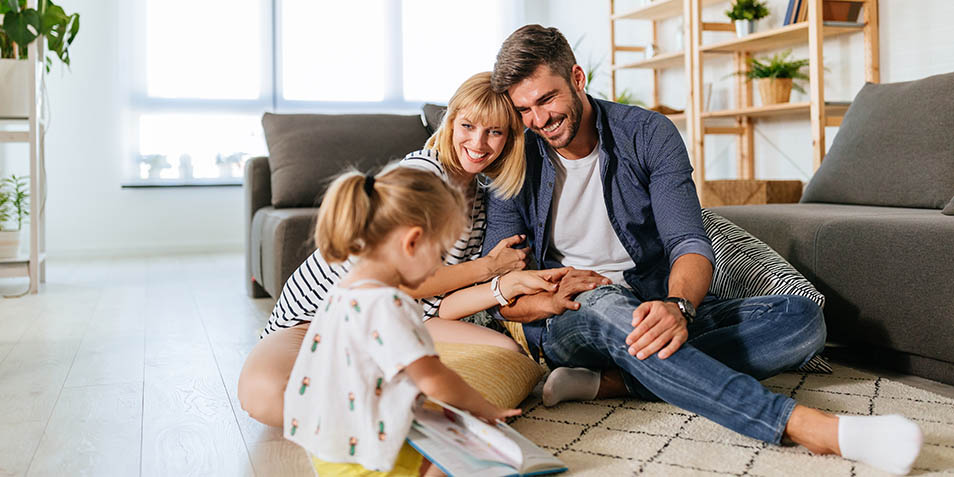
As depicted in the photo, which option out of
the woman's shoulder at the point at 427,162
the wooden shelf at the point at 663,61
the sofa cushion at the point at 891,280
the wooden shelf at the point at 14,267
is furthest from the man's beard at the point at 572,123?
the wooden shelf at the point at 14,267

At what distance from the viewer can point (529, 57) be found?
1580 mm

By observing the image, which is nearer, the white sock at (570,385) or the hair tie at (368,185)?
the hair tie at (368,185)

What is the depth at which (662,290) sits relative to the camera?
169 cm

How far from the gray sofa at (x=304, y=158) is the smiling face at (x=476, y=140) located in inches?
49.4

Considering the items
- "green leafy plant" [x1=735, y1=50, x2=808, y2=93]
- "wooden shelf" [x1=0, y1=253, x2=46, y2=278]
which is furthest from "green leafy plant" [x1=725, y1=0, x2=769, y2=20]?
"wooden shelf" [x1=0, y1=253, x2=46, y2=278]

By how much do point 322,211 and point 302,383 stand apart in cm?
26

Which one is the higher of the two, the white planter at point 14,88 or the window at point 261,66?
the window at point 261,66

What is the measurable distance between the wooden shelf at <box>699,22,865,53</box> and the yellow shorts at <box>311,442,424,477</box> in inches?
107

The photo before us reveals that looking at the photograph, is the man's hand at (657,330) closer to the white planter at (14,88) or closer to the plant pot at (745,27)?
the plant pot at (745,27)

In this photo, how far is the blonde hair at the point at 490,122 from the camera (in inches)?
63.6

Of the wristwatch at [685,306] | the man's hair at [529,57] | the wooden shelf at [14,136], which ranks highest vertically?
the wooden shelf at [14,136]

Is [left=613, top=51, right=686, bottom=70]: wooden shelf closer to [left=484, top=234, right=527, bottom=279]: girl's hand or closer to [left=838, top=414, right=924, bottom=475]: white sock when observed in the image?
[left=484, top=234, right=527, bottom=279]: girl's hand

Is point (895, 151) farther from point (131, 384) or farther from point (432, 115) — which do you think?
point (131, 384)

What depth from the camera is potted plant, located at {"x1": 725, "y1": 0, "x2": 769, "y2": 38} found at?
12.0 ft
